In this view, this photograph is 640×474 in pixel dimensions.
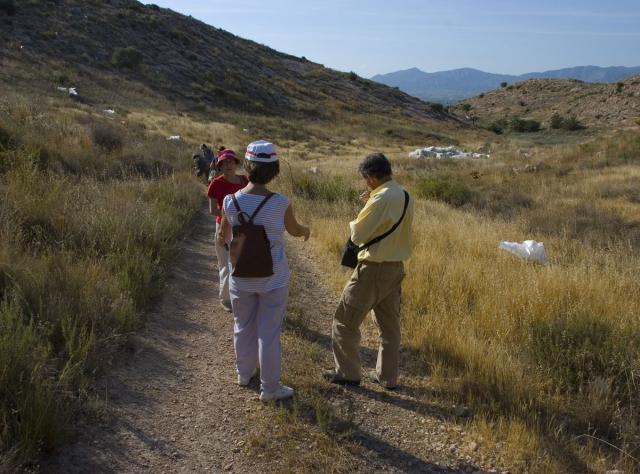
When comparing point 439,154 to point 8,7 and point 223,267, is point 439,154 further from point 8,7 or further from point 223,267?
point 8,7

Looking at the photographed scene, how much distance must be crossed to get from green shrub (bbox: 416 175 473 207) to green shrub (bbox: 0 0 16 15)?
124 feet

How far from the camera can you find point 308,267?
7215 millimetres

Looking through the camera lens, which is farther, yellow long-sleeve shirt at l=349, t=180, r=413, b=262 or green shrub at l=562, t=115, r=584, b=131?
green shrub at l=562, t=115, r=584, b=131

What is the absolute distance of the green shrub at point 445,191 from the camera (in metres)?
12.8

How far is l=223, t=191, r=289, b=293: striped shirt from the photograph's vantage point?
3.40m

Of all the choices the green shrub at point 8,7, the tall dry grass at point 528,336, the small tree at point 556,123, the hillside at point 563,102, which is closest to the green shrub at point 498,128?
the hillside at point 563,102

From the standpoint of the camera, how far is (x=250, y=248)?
11.1 ft

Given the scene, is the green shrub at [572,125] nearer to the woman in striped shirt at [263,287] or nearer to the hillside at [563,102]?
the hillside at [563,102]

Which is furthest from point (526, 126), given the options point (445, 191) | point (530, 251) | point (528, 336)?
point (528, 336)

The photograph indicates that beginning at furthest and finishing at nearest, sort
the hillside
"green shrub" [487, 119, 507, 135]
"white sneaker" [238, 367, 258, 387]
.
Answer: "green shrub" [487, 119, 507, 135]
the hillside
"white sneaker" [238, 367, 258, 387]

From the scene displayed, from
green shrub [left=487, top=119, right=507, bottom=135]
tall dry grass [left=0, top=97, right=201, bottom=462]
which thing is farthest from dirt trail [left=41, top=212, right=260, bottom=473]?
green shrub [left=487, top=119, right=507, bottom=135]

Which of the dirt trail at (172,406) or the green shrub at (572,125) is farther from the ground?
the green shrub at (572,125)

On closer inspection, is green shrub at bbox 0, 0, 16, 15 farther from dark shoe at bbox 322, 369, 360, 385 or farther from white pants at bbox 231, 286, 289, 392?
dark shoe at bbox 322, 369, 360, 385

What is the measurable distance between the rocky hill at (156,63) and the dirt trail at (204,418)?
25025 millimetres
